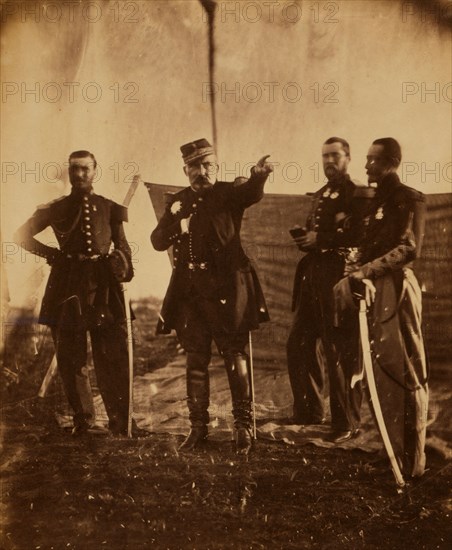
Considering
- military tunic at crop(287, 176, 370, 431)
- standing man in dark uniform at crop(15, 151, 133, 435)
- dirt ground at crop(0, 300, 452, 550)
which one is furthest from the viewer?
standing man in dark uniform at crop(15, 151, 133, 435)

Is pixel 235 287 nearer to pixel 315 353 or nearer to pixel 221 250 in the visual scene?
pixel 221 250

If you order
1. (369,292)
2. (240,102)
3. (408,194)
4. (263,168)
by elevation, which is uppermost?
(240,102)

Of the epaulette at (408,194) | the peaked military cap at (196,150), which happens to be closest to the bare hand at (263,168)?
the peaked military cap at (196,150)

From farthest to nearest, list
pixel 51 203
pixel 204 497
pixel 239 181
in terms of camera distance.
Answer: pixel 51 203, pixel 239 181, pixel 204 497

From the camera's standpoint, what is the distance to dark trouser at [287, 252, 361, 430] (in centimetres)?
251

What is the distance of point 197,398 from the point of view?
2.54 meters

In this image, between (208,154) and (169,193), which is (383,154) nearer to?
(208,154)

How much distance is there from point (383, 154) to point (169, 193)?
85cm

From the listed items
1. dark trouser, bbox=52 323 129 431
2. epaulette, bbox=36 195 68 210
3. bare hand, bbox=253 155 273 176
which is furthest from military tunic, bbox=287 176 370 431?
epaulette, bbox=36 195 68 210

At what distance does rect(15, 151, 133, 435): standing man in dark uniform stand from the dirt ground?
10 cm

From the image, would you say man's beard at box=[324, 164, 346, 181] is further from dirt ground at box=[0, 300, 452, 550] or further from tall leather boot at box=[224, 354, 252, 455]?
dirt ground at box=[0, 300, 452, 550]

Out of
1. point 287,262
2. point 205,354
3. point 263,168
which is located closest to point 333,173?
point 263,168

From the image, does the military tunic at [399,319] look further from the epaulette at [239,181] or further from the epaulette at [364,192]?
the epaulette at [239,181]

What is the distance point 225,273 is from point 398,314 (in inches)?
26.6
